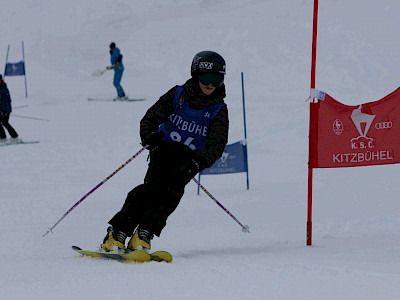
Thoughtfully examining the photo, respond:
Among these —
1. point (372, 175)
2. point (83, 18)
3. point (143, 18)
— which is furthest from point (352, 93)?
point (83, 18)

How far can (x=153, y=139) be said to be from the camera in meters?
4.77

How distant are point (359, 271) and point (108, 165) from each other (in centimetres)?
806

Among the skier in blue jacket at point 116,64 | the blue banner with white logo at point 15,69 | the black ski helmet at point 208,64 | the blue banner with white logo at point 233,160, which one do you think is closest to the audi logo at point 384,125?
the black ski helmet at point 208,64

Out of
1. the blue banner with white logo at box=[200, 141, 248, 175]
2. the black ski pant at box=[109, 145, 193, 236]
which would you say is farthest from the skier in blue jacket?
the black ski pant at box=[109, 145, 193, 236]

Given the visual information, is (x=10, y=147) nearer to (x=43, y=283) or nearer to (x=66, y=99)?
(x=66, y=99)

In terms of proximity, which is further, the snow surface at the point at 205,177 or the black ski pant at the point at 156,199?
the black ski pant at the point at 156,199

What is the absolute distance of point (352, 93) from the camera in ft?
65.9

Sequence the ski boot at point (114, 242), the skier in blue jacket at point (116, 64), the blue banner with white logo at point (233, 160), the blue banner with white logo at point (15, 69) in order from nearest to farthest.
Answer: the ski boot at point (114, 242) < the blue banner with white logo at point (233, 160) < the skier in blue jacket at point (116, 64) < the blue banner with white logo at point (15, 69)

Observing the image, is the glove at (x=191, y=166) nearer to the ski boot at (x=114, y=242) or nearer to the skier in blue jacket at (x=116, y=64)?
the ski boot at (x=114, y=242)

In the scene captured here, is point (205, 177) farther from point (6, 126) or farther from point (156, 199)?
point (156, 199)

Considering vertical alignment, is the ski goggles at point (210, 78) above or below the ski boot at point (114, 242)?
above

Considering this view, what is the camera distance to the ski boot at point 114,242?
182 inches

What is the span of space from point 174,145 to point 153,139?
0.22 m

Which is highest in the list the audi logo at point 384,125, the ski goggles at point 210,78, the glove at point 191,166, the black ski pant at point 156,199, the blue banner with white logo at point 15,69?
the ski goggles at point 210,78
